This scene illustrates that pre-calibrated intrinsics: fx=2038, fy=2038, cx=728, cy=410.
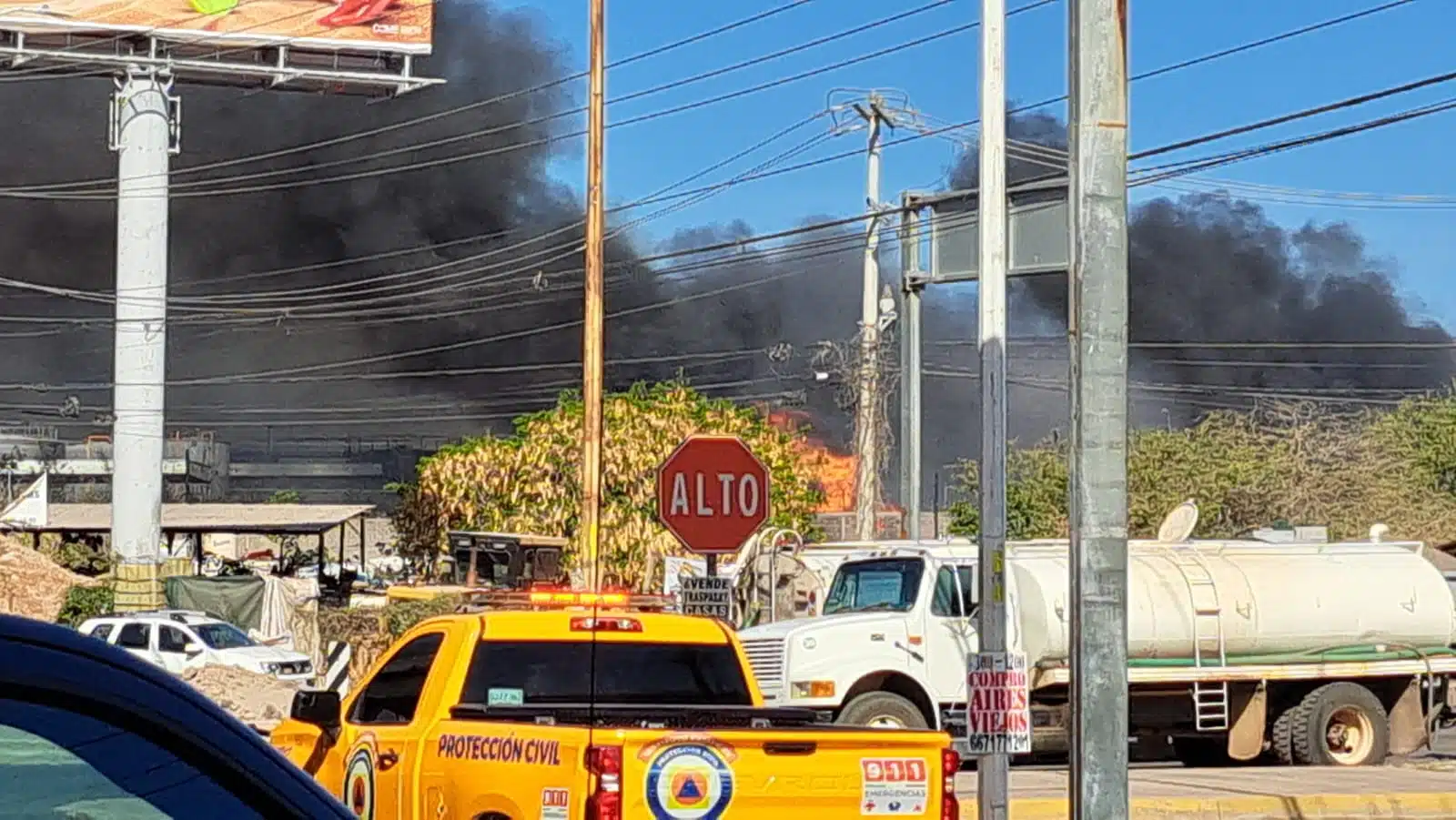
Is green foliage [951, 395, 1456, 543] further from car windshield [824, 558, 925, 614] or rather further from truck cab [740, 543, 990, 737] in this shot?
truck cab [740, 543, 990, 737]

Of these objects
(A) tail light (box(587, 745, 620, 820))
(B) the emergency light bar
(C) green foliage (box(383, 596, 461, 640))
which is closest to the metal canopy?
(B) the emergency light bar

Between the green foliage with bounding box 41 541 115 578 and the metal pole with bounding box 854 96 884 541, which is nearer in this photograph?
the metal pole with bounding box 854 96 884 541

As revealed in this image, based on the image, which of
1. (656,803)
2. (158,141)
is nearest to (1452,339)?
(158,141)

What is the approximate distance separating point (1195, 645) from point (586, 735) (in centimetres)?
1395

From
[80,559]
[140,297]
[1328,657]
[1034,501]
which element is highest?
[140,297]

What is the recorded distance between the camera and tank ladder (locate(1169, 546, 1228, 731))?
20.2 m

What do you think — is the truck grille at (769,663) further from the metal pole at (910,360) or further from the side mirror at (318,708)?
the side mirror at (318,708)

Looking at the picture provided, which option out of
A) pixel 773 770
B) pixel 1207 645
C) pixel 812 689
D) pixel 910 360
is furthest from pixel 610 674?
pixel 910 360

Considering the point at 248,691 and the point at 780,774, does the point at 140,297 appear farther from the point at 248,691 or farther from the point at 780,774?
the point at 780,774

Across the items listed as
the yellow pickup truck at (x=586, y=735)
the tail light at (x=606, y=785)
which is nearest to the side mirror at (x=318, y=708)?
the yellow pickup truck at (x=586, y=735)

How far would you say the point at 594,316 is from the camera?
2236 cm

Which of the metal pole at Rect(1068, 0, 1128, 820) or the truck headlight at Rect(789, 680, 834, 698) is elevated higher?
the metal pole at Rect(1068, 0, 1128, 820)

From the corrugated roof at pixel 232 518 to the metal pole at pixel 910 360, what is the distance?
22434 millimetres

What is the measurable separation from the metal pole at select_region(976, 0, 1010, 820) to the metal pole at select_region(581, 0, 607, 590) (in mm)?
8039
